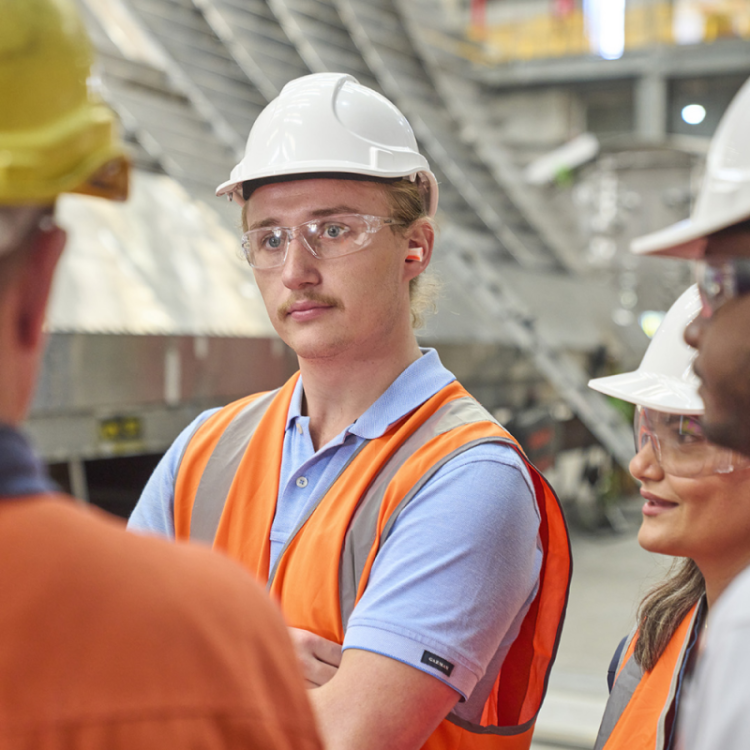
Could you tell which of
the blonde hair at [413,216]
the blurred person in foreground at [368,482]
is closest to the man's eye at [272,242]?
the blurred person in foreground at [368,482]

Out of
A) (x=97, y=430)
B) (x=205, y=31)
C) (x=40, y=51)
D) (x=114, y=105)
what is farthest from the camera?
(x=205, y=31)

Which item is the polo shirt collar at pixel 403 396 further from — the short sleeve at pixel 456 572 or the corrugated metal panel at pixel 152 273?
the corrugated metal panel at pixel 152 273

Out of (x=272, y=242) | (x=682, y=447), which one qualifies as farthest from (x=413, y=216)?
(x=682, y=447)

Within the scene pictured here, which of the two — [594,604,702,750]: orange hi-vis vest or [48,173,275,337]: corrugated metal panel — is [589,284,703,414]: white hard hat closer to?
[594,604,702,750]: orange hi-vis vest

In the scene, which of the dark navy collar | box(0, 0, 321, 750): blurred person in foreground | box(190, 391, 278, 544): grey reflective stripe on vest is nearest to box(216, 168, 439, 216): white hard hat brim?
box(190, 391, 278, 544): grey reflective stripe on vest

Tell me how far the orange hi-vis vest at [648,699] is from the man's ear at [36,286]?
133 cm

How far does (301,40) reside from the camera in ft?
33.2

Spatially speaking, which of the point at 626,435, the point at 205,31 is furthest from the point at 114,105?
the point at 626,435

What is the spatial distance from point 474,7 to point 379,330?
19.9 meters

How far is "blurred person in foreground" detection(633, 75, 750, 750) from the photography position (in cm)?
62

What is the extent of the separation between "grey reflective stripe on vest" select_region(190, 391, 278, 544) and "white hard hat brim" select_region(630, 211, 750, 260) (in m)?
0.89

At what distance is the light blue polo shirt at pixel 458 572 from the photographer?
1305 mm

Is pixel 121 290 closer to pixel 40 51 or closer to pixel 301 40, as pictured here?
pixel 40 51

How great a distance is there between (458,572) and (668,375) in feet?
2.64
